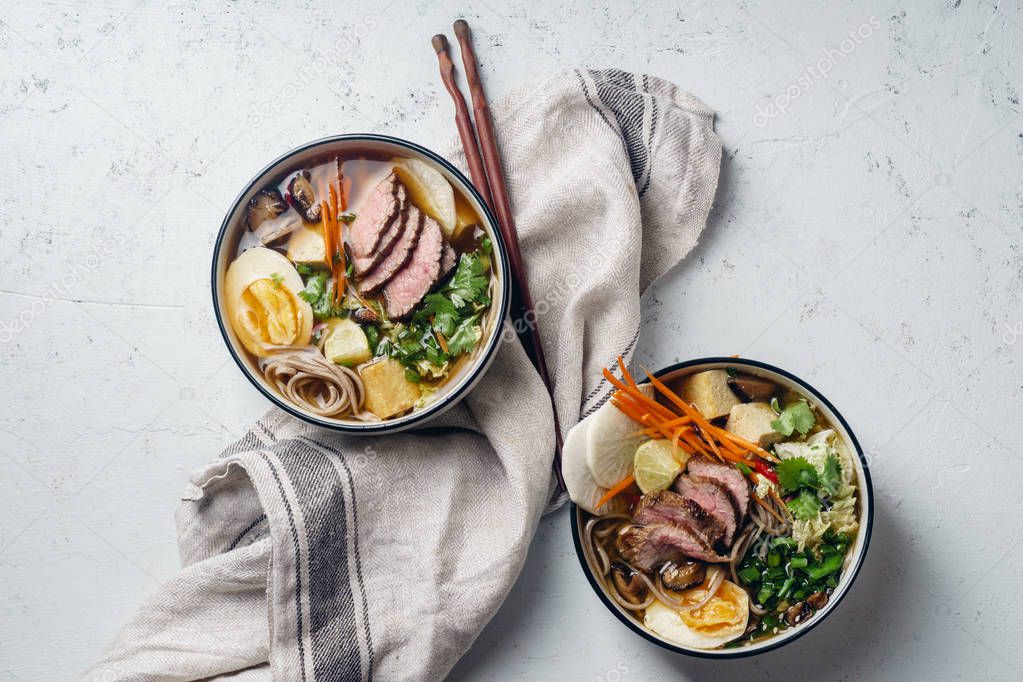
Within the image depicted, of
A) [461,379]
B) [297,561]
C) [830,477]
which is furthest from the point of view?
[297,561]

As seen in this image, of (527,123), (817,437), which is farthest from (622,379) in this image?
(527,123)

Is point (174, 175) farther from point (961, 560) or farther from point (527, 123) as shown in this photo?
point (961, 560)

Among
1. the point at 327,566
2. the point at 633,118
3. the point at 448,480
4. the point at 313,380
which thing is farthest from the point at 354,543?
the point at 633,118

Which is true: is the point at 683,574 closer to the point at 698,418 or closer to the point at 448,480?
the point at 698,418

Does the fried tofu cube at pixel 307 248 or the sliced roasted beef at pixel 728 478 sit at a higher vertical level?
the fried tofu cube at pixel 307 248

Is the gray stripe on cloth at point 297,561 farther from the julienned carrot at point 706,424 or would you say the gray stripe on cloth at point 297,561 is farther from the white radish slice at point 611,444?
the julienned carrot at point 706,424

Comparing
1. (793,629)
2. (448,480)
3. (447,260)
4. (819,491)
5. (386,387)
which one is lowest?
(793,629)

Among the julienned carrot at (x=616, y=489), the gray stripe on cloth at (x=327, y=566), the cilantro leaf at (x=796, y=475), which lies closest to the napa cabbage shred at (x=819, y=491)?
the cilantro leaf at (x=796, y=475)
